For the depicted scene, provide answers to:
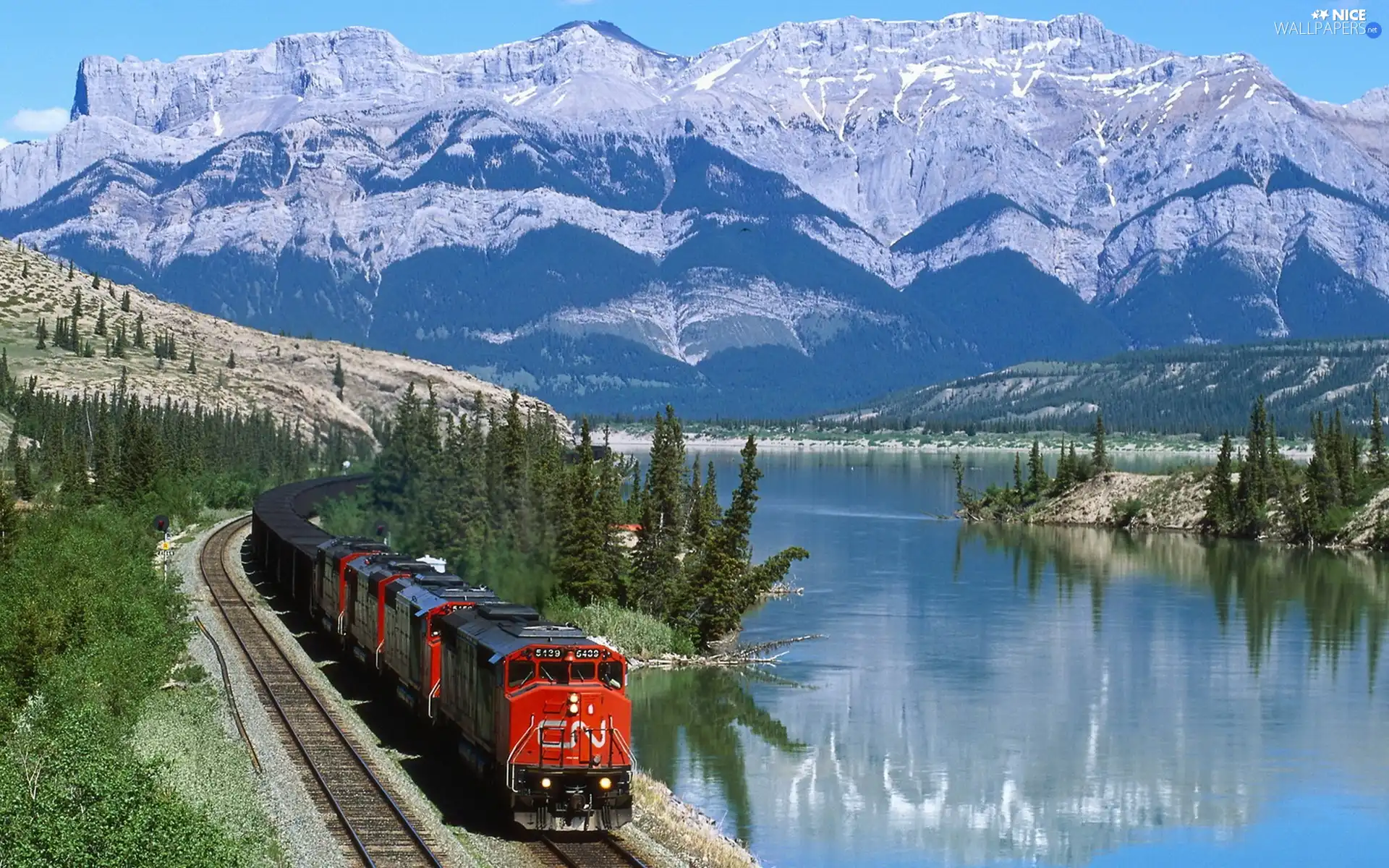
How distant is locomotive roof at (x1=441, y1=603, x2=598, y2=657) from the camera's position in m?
38.3

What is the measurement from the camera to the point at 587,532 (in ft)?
270

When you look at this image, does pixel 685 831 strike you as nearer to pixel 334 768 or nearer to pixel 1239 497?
pixel 334 768

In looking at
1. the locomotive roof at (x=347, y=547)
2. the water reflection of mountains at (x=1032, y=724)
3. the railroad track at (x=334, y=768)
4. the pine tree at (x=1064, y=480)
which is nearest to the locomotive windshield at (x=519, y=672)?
the railroad track at (x=334, y=768)

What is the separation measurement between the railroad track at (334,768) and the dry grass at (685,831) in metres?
5.63

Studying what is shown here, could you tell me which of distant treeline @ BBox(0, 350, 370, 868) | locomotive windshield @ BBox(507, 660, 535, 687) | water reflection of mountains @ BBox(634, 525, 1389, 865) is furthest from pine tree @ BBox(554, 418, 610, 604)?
locomotive windshield @ BBox(507, 660, 535, 687)

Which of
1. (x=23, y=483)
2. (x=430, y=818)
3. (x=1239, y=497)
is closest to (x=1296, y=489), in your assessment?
(x=1239, y=497)

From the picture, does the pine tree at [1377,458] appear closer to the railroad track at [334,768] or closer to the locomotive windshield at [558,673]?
the railroad track at [334,768]

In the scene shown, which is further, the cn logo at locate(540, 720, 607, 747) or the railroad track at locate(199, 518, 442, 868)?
the cn logo at locate(540, 720, 607, 747)

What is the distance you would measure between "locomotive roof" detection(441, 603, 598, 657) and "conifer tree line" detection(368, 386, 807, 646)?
37.8m

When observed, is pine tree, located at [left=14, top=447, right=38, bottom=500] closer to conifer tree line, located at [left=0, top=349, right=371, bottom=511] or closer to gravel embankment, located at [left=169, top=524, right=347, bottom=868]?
conifer tree line, located at [left=0, top=349, right=371, bottom=511]

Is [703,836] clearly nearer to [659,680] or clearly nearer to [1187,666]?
[659,680]

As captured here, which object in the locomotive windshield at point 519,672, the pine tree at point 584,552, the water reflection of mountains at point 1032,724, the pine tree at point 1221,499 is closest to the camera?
the locomotive windshield at point 519,672

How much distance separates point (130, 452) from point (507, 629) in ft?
303

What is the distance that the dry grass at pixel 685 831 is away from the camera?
39156 mm
